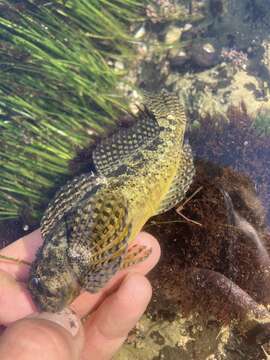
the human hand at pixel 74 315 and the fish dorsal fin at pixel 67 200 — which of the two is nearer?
the human hand at pixel 74 315

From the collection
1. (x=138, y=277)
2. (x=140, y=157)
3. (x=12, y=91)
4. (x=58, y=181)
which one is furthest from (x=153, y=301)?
(x=12, y=91)

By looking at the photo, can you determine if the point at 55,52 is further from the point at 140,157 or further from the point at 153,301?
the point at 153,301

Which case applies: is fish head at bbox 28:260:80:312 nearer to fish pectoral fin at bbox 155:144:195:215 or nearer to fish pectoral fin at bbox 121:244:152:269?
fish pectoral fin at bbox 121:244:152:269

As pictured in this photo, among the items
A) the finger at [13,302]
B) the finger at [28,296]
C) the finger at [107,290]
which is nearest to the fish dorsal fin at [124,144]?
the finger at [28,296]

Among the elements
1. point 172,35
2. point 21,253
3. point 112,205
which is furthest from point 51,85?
point 112,205

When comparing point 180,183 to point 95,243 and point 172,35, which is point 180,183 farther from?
point 172,35

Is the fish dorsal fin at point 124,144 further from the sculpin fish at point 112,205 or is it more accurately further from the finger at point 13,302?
the finger at point 13,302
